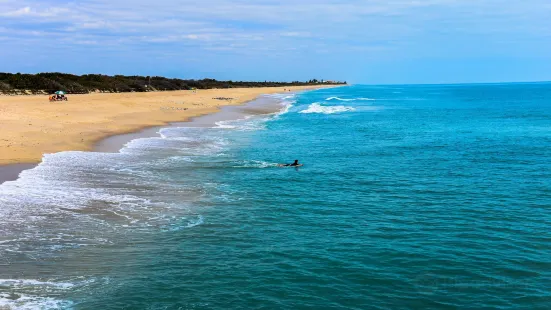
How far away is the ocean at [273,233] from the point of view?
11.1 meters

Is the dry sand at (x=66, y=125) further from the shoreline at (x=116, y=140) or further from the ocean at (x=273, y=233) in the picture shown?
→ the ocean at (x=273, y=233)

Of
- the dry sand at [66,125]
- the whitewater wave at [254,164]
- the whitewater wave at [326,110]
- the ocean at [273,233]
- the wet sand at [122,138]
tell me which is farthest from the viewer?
the whitewater wave at [326,110]

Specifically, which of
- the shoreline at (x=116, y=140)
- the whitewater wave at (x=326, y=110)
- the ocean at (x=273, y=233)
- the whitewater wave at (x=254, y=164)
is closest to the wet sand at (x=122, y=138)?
the shoreline at (x=116, y=140)

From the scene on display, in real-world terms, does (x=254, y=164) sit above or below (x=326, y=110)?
below

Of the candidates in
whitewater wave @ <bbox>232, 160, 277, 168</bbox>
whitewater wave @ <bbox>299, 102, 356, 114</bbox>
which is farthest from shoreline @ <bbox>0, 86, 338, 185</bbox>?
whitewater wave @ <bbox>299, 102, 356, 114</bbox>

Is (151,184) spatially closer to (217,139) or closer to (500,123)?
(217,139)

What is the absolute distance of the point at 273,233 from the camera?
15320 mm

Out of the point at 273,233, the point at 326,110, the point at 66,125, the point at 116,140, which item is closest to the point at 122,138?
the point at 116,140

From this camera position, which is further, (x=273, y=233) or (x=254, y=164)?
(x=254, y=164)

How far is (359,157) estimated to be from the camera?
99.7 ft

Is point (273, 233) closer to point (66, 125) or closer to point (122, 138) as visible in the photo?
point (122, 138)

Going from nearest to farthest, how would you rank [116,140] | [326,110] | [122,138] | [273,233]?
[273,233] → [116,140] → [122,138] → [326,110]

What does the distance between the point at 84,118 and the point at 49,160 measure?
69.2 feet

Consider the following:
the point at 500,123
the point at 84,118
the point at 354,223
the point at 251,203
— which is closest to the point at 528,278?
the point at 354,223
